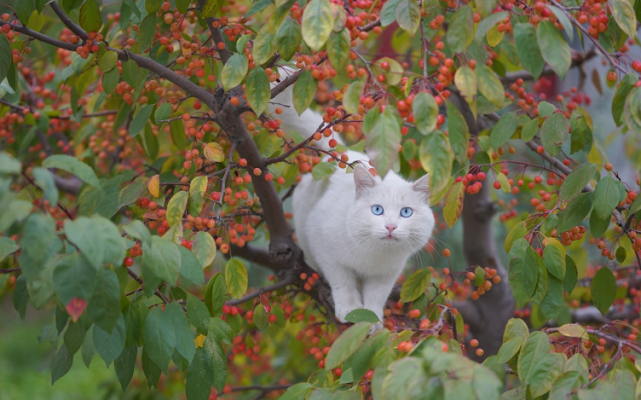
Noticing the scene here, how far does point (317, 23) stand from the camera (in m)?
1.03

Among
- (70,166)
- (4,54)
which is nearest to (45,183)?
(70,166)

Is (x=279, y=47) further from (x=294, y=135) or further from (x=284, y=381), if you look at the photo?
(x=284, y=381)

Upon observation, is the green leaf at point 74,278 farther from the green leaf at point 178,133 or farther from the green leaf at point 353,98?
the green leaf at point 178,133

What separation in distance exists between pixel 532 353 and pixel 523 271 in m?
0.21

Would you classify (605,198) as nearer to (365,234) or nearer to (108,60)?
(365,234)

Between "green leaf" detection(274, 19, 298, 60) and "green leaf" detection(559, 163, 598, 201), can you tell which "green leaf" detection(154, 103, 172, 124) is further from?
"green leaf" detection(559, 163, 598, 201)

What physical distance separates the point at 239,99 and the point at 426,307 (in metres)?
0.83

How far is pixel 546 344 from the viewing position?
3.97ft

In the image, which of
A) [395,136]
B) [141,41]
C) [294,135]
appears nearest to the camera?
[395,136]

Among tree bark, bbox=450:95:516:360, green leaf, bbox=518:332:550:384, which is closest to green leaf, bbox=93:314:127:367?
green leaf, bbox=518:332:550:384

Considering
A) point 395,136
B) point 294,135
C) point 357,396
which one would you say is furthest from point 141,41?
point 357,396

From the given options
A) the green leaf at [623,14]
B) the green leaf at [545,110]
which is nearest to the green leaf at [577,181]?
the green leaf at [545,110]

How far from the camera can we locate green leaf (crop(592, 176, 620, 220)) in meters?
1.34

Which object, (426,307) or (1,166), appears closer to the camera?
(1,166)
